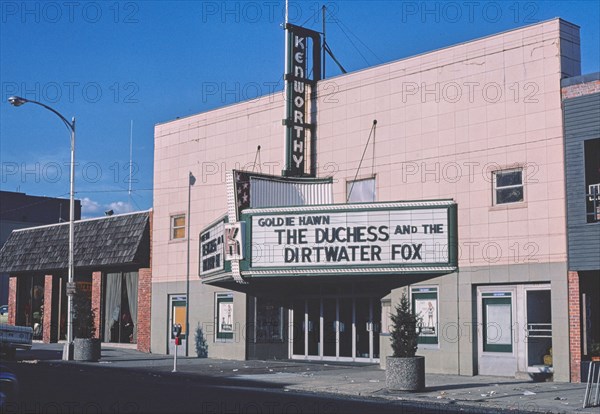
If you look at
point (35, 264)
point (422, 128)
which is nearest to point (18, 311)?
point (35, 264)

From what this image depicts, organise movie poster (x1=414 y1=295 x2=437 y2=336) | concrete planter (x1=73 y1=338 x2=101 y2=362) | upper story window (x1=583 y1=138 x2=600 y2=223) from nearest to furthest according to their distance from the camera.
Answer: upper story window (x1=583 y1=138 x2=600 y2=223) → movie poster (x1=414 y1=295 x2=437 y2=336) → concrete planter (x1=73 y1=338 x2=101 y2=362)

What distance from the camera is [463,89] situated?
24766 millimetres

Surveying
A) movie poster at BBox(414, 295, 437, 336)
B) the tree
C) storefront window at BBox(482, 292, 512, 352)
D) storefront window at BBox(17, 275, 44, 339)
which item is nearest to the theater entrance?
movie poster at BBox(414, 295, 437, 336)

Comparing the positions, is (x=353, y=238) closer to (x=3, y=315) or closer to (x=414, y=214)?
(x=414, y=214)

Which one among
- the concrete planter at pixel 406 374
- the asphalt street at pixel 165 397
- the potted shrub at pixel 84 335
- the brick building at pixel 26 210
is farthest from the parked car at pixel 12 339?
the brick building at pixel 26 210

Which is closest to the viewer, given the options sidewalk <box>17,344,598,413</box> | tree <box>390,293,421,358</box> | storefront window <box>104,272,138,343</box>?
sidewalk <box>17,344,598,413</box>

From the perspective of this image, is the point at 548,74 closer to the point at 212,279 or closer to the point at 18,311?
the point at 212,279

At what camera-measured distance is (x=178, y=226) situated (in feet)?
112

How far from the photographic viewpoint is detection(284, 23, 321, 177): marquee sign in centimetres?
2833

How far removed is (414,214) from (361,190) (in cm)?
403

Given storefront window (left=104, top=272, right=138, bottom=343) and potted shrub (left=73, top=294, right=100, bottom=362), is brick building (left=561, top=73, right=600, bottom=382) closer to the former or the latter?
potted shrub (left=73, top=294, right=100, bottom=362)

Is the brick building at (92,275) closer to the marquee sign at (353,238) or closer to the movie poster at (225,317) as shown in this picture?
the movie poster at (225,317)

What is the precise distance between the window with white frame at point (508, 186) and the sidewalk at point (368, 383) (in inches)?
201

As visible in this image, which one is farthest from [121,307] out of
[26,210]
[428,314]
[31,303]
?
[26,210]
